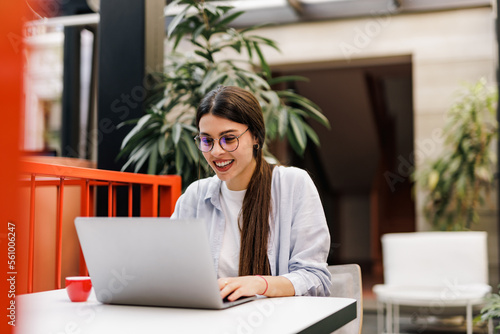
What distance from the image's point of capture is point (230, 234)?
1.67 metres

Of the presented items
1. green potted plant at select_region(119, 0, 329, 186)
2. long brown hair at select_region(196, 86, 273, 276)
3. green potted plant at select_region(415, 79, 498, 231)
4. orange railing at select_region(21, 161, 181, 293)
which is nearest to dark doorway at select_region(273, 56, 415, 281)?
green potted plant at select_region(415, 79, 498, 231)

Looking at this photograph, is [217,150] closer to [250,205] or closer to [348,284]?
[250,205]

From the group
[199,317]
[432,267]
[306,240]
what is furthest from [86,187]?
[432,267]

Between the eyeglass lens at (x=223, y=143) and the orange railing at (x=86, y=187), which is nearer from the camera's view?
the eyeglass lens at (x=223, y=143)

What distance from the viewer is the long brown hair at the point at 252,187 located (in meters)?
1.58

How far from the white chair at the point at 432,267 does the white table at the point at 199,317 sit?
2.99 meters

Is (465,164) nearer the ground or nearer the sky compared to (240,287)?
nearer the sky

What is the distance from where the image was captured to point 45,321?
104 centimetres

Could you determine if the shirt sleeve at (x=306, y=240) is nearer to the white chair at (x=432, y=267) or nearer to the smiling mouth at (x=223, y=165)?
the smiling mouth at (x=223, y=165)

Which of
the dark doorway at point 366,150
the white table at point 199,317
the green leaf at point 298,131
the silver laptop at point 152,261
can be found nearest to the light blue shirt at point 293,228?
the white table at point 199,317

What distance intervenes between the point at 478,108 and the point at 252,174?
368 centimetres

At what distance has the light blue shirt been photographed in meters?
1.47

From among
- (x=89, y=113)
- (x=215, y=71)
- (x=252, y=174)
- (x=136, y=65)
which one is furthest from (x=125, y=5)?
(x=89, y=113)

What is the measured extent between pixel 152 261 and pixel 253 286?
0.26m
